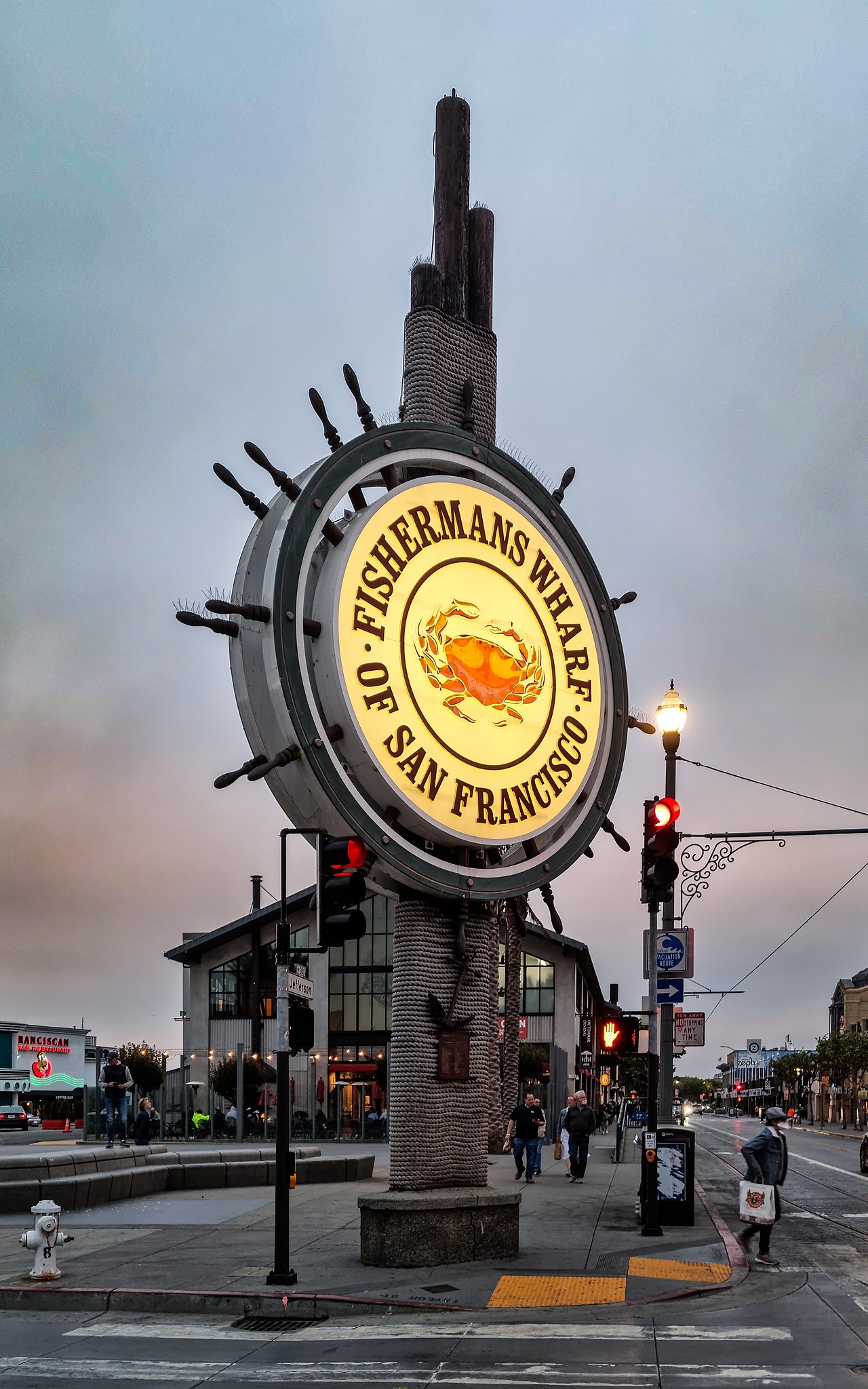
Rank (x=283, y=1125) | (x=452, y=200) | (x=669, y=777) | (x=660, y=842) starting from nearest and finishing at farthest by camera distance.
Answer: (x=283, y=1125)
(x=660, y=842)
(x=452, y=200)
(x=669, y=777)

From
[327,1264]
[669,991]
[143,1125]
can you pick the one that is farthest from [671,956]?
[143,1125]

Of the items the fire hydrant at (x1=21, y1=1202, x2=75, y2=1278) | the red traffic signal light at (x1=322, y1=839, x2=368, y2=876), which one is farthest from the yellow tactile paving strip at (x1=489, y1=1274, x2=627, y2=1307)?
Answer: the fire hydrant at (x1=21, y1=1202, x2=75, y2=1278)

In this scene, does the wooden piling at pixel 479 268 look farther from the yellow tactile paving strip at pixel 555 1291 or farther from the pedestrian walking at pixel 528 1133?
the pedestrian walking at pixel 528 1133

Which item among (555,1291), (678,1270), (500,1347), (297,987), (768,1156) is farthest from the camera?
(768,1156)

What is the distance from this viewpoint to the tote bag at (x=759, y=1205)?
47.3 feet

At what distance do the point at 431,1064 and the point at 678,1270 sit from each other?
3210 mm

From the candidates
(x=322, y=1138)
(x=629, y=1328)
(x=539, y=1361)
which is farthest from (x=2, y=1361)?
(x=322, y=1138)

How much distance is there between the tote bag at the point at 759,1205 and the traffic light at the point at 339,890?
18.5 ft

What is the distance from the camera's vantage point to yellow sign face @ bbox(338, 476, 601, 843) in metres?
13.8

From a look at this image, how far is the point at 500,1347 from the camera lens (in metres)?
9.82

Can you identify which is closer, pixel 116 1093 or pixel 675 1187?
pixel 675 1187

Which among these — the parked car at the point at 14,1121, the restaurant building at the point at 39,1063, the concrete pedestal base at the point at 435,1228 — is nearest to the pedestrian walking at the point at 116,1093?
the concrete pedestal base at the point at 435,1228

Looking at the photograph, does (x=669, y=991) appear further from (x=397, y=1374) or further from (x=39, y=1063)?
(x=39, y=1063)

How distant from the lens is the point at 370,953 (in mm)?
63656
